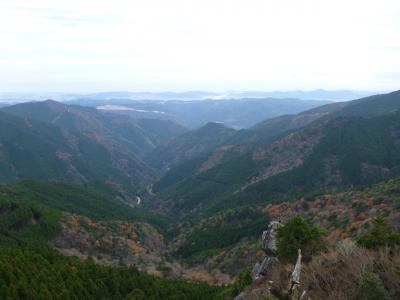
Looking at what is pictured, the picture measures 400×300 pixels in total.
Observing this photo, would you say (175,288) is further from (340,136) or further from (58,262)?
(340,136)

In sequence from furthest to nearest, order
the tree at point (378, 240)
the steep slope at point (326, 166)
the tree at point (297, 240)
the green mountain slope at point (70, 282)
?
the steep slope at point (326, 166), the green mountain slope at point (70, 282), the tree at point (297, 240), the tree at point (378, 240)

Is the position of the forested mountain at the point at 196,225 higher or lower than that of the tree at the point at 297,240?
lower

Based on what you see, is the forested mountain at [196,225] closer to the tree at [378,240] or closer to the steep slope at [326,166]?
the tree at [378,240]

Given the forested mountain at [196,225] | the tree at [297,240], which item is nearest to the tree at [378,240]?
the forested mountain at [196,225]

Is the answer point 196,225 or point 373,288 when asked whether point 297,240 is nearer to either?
point 373,288

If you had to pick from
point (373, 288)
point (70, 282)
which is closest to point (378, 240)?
point (373, 288)

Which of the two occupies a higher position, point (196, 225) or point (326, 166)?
point (326, 166)

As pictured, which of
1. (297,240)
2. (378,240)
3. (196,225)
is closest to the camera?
(378,240)

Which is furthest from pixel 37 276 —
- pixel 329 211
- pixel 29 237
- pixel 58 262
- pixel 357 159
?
pixel 357 159

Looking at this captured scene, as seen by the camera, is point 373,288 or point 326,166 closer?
point 373,288

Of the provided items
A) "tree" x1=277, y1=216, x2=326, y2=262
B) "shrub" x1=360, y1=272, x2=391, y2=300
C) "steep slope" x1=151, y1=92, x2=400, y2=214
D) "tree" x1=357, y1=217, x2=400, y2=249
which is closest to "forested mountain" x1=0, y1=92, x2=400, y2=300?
"tree" x1=357, y1=217, x2=400, y2=249

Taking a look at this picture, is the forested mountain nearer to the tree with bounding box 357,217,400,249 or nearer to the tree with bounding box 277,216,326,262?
A: the tree with bounding box 357,217,400,249
